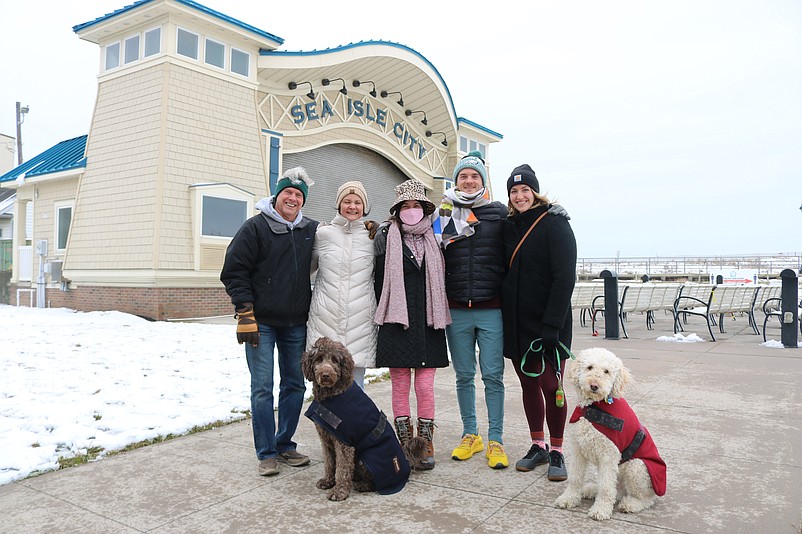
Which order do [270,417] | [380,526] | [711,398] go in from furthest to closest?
1. [711,398]
2. [270,417]
3. [380,526]

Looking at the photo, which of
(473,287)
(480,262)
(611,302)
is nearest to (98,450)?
(473,287)

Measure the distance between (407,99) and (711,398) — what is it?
14.9 metres

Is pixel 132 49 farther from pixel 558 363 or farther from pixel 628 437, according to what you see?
pixel 628 437

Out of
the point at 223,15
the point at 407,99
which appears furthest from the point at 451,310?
the point at 407,99

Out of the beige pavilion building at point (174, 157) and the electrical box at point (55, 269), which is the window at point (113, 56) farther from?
the electrical box at point (55, 269)

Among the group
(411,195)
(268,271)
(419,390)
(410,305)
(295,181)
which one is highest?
(295,181)

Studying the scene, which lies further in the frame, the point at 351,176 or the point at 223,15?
the point at 351,176

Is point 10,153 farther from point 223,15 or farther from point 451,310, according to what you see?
point 451,310

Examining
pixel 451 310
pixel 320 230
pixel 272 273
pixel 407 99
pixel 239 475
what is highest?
pixel 407 99

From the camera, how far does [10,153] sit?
29562mm

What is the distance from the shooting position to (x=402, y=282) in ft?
12.7

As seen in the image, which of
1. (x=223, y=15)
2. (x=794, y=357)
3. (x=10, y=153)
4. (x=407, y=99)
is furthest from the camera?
(x=10, y=153)

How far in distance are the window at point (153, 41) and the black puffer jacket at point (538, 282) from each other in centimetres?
1118

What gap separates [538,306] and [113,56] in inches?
519
